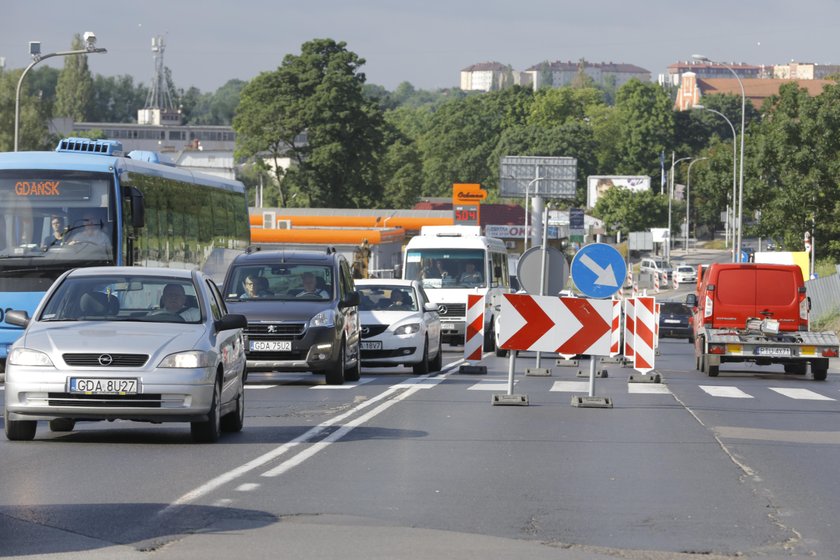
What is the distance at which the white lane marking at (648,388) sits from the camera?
23453 millimetres

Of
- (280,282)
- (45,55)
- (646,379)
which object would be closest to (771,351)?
(646,379)

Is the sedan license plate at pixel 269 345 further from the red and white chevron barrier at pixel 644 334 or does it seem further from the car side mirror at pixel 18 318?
the car side mirror at pixel 18 318

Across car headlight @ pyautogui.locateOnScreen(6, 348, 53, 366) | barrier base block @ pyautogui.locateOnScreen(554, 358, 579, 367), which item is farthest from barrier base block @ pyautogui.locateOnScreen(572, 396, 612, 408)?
barrier base block @ pyautogui.locateOnScreen(554, 358, 579, 367)

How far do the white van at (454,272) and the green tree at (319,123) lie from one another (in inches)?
2433

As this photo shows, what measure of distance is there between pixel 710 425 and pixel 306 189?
85565 mm

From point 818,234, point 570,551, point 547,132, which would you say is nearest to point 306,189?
point 818,234

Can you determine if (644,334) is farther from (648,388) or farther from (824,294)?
(824,294)

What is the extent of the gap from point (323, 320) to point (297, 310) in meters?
0.48

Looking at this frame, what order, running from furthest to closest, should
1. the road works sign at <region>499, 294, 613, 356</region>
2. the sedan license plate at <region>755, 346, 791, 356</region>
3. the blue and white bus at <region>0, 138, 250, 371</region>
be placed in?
the sedan license plate at <region>755, 346, 791, 356</region>, the blue and white bus at <region>0, 138, 250, 371</region>, the road works sign at <region>499, 294, 613, 356</region>

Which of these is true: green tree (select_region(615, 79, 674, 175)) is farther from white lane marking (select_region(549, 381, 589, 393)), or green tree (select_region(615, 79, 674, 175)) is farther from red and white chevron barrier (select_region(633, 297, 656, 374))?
red and white chevron barrier (select_region(633, 297, 656, 374))

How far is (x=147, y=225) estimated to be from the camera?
2789cm

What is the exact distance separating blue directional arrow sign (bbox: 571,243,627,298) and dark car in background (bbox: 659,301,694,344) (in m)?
36.1

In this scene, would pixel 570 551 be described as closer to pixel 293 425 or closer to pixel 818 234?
pixel 293 425

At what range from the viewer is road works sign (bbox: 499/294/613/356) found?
777 inches
